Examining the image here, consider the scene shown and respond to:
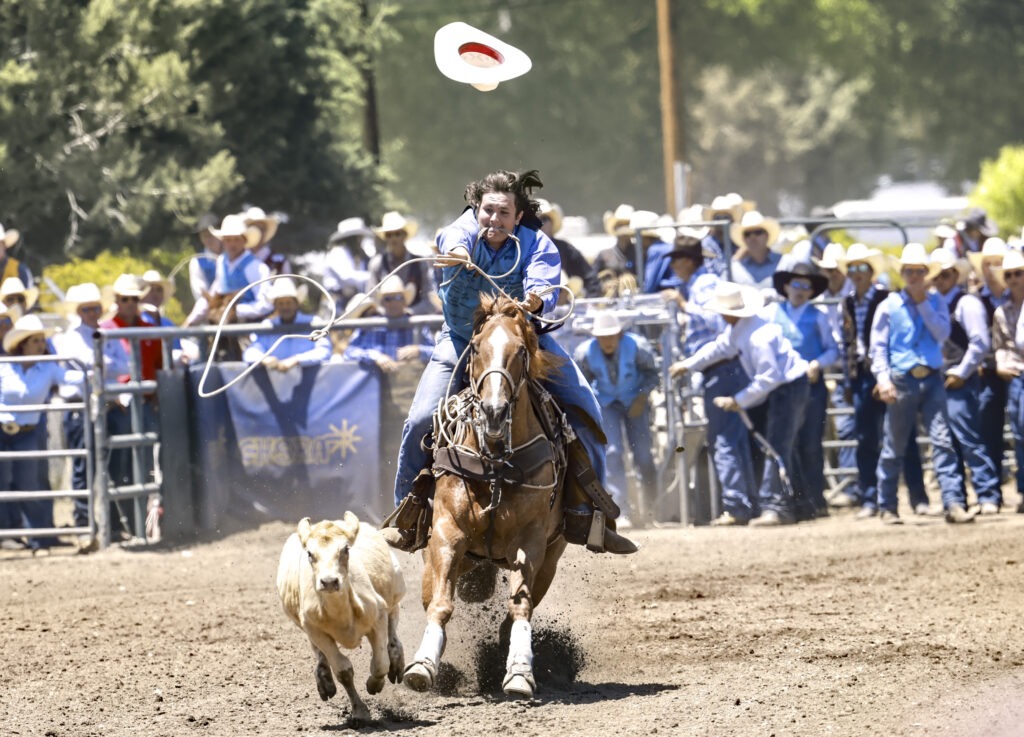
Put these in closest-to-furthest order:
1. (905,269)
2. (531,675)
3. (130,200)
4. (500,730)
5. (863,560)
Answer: (500,730)
(531,675)
(863,560)
(905,269)
(130,200)

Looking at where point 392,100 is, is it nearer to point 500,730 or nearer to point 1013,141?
point 1013,141

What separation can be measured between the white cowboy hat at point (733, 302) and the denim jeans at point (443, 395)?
5.51 m

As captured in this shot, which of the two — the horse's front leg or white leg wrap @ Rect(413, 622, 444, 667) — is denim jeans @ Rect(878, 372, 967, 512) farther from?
white leg wrap @ Rect(413, 622, 444, 667)

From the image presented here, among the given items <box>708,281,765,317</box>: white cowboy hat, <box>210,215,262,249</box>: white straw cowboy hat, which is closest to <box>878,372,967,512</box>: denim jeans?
<box>708,281,765,317</box>: white cowboy hat

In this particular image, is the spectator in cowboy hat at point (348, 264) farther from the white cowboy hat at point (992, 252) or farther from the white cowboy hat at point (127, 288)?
the white cowboy hat at point (992, 252)

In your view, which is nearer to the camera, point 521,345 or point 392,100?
point 521,345

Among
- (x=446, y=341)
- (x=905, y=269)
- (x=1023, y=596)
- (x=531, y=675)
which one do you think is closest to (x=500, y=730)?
(x=531, y=675)

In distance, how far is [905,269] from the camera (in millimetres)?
14266

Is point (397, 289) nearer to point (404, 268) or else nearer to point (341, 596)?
point (404, 268)

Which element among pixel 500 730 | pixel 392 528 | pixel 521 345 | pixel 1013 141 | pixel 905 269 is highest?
pixel 1013 141

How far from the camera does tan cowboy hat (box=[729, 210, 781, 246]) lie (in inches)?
623

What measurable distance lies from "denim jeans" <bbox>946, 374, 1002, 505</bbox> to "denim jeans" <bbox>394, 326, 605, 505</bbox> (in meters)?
6.17

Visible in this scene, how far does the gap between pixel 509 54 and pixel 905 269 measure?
667 cm

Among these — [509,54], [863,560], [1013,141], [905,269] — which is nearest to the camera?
[509,54]
